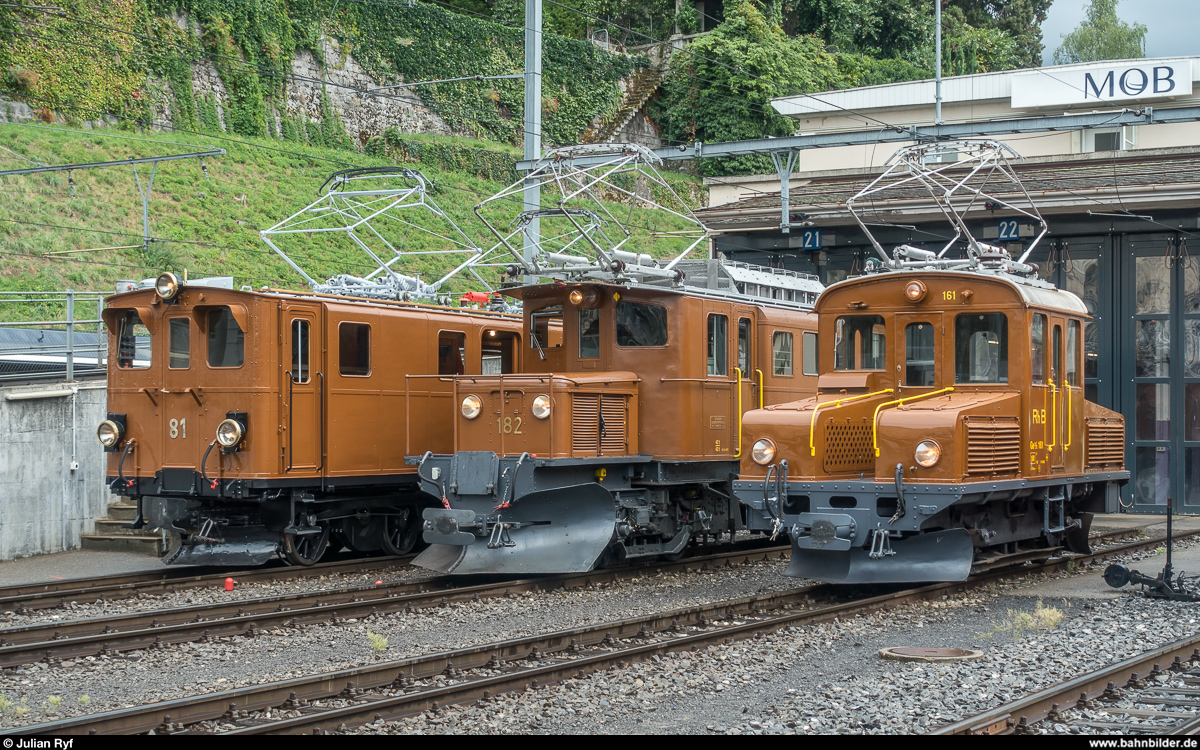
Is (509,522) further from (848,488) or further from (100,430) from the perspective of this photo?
(100,430)

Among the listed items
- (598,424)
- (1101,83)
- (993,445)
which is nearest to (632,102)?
(1101,83)

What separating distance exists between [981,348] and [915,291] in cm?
91

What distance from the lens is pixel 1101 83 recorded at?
30.3m

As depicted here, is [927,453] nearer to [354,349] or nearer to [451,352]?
[451,352]

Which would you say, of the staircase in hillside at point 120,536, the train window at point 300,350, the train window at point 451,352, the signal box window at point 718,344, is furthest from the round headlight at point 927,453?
the staircase in hillside at point 120,536

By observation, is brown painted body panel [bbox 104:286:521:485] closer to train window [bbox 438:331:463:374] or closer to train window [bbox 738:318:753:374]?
train window [bbox 438:331:463:374]

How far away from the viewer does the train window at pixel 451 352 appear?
15500mm

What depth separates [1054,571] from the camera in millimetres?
14078

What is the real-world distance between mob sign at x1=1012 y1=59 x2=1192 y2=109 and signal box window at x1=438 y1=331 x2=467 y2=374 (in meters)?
21.1

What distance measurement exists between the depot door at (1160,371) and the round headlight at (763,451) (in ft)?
37.3

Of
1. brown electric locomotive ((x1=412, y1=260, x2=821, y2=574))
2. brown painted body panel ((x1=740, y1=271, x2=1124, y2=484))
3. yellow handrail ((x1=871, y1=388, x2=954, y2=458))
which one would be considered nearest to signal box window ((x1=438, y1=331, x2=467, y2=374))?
brown electric locomotive ((x1=412, y1=260, x2=821, y2=574))

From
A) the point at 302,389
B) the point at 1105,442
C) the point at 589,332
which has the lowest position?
the point at 1105,442
